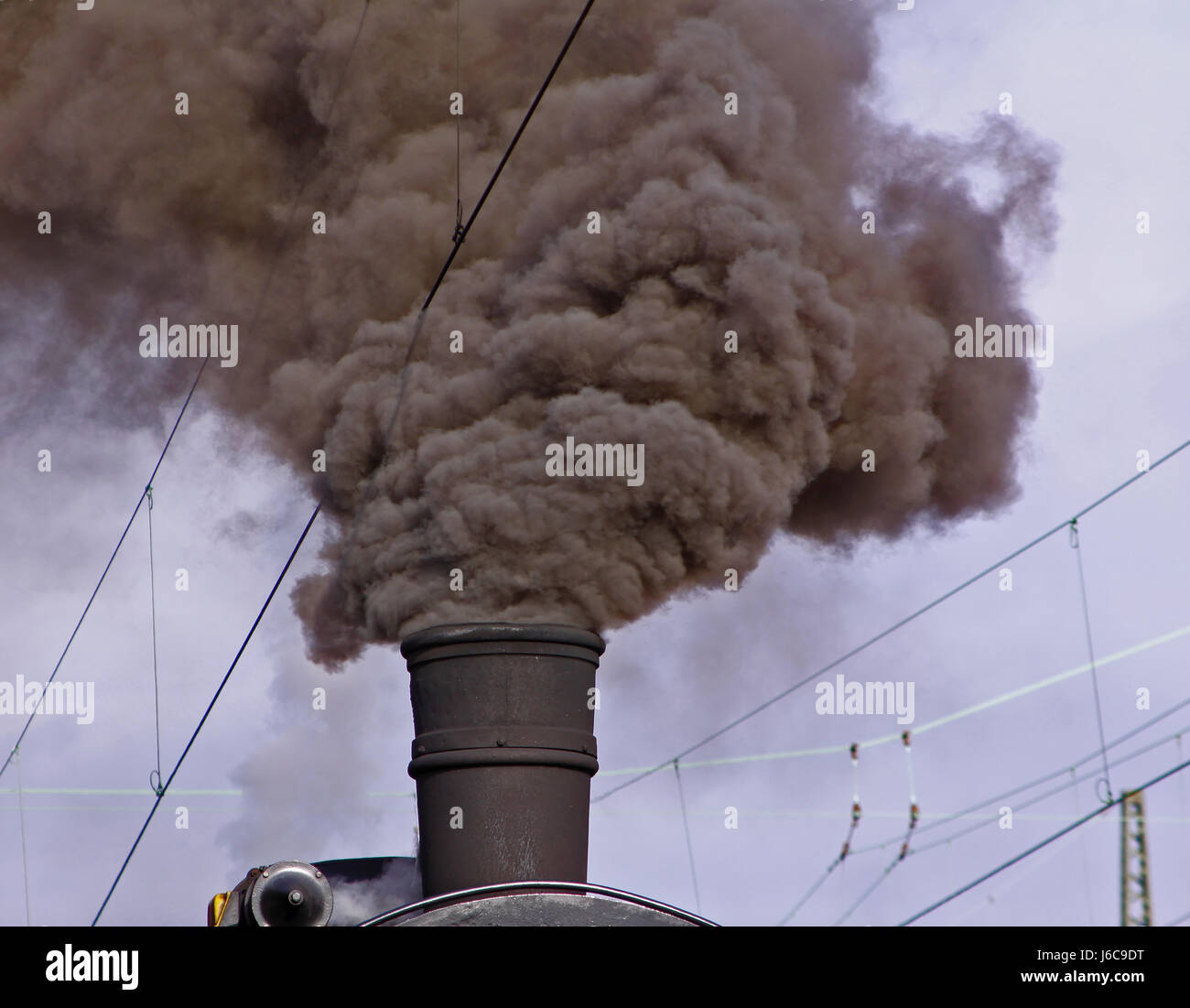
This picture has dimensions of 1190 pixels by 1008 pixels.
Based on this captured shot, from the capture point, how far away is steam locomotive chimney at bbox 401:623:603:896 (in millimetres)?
6121

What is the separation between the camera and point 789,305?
8.09 meters

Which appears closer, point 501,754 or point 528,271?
point 501,754

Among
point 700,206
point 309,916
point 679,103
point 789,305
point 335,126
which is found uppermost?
point 335,126

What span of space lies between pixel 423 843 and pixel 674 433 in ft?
8.66

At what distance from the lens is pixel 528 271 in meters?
8.70

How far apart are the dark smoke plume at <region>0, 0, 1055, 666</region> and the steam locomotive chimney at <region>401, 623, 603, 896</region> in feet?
4.00

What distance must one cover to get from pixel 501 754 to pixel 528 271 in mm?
3482

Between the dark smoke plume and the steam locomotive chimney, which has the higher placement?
the dark smoke plume

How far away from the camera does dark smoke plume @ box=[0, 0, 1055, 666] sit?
7938mm

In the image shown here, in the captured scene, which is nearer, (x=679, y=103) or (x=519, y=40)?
(x=679, y=103)

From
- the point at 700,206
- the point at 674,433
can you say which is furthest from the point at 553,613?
the point at 700,206

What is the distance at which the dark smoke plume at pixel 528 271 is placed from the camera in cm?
794
